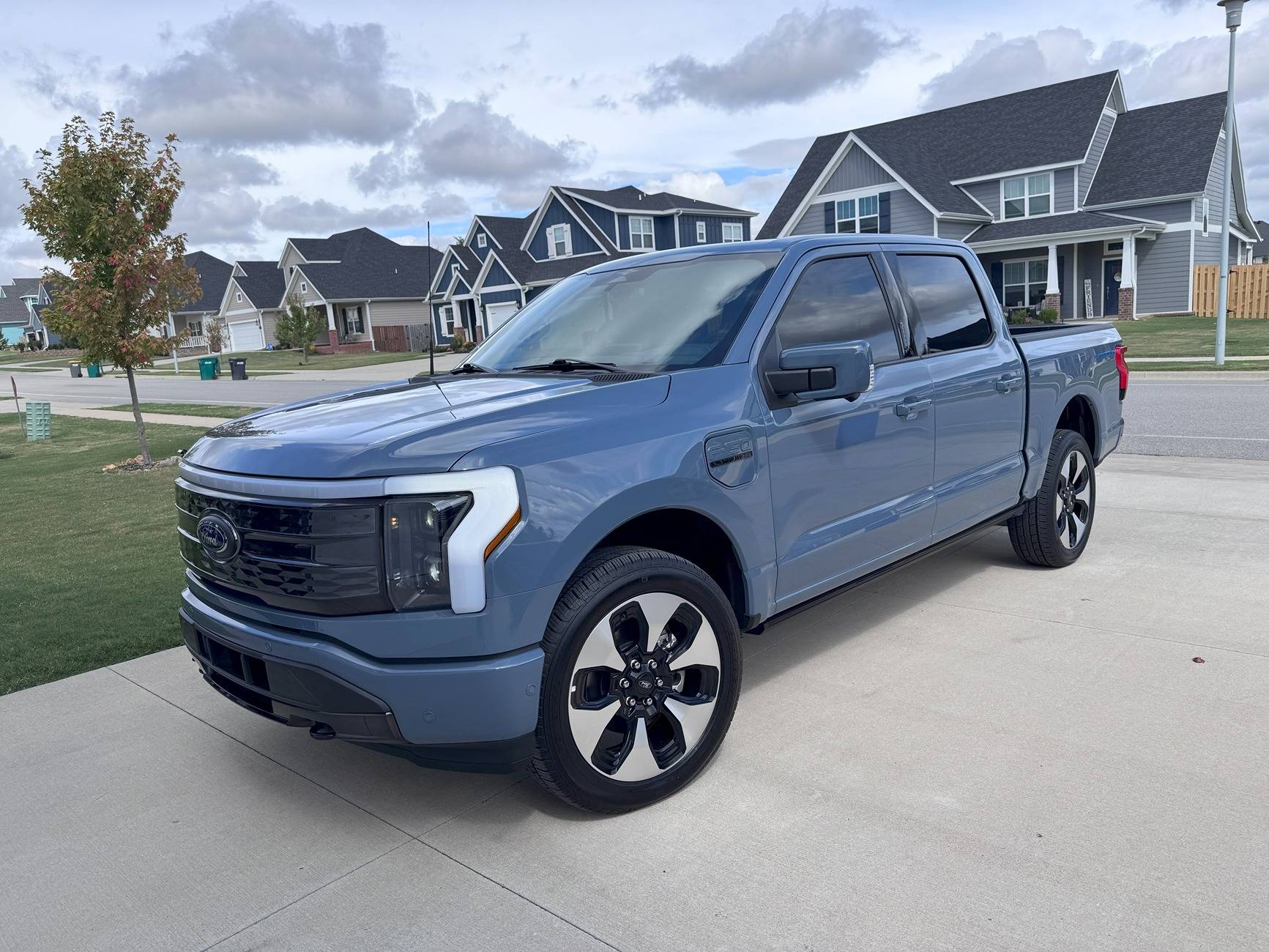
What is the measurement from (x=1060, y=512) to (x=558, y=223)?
138ft

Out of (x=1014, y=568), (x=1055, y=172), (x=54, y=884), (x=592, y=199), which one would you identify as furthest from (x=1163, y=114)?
(x=54, y=884)

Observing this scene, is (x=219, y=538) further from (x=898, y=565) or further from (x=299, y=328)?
(x=299, y=328)

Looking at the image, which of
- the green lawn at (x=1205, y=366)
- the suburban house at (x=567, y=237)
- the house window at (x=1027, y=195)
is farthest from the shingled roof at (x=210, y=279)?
the green lawn at (x=1205, y=366)

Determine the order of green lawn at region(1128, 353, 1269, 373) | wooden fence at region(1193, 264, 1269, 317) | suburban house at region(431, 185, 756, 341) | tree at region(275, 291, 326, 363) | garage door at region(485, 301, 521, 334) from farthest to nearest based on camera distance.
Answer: garage door at region(485, 301, 521, 334) < tree at region(275, 291, 326, 363) < suburban house at region(431, 185, 756, 341) < wooden fence at region(1193, 264, 1269, 317) < green lawn at region(1128, 353, 1269, 373)

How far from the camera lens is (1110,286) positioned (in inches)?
1308

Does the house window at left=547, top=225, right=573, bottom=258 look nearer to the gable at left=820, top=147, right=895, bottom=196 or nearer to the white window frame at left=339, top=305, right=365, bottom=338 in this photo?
the gable at left=820, top=147, right=895, bottom=196

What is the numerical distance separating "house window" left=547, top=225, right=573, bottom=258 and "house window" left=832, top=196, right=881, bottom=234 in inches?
557

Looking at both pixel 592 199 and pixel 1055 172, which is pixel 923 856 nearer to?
pixel 1055 172

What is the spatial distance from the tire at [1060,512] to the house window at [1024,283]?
29.2 m

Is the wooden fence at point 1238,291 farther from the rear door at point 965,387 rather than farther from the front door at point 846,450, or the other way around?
the front door at point 846,450

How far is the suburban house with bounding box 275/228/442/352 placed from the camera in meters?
57.6

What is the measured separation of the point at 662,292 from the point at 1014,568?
3.07m

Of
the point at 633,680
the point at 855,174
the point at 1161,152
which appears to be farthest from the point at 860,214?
the point at 633,680

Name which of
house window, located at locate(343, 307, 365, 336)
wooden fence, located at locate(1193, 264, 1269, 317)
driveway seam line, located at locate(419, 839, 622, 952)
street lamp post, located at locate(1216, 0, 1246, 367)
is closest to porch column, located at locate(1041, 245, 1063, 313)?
wooden fence, located at locate(1193, 264, 1269, 317)
